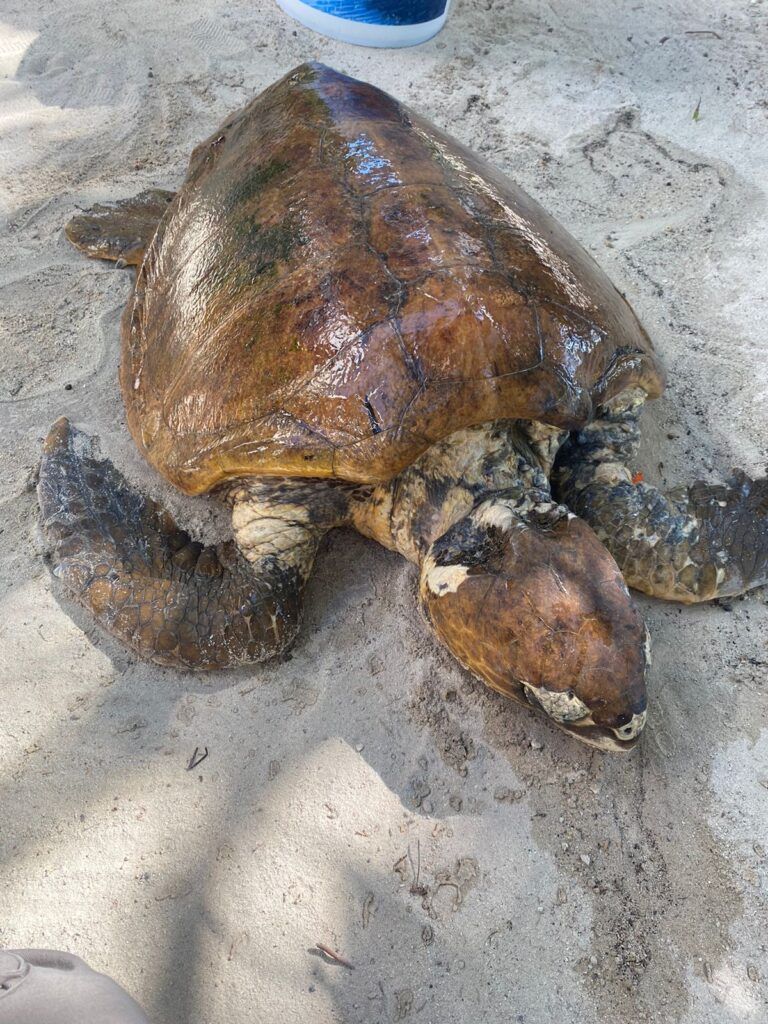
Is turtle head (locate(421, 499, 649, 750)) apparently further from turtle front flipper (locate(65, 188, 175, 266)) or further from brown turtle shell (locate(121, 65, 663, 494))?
turtle front flipper (locate(65, 188, 175, 266))

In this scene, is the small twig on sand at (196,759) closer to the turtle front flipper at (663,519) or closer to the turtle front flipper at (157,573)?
the turtle front flipper at (157,573)

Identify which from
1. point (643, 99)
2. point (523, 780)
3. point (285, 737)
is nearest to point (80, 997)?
point (285, 737)

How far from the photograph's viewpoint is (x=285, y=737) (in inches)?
86.2

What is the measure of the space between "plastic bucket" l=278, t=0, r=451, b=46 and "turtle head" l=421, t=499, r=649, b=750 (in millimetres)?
4244

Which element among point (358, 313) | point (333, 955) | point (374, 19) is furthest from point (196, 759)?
point (374, 19)

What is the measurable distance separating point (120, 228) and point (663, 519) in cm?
286

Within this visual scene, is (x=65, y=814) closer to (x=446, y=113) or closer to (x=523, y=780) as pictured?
(x=523, y=780)

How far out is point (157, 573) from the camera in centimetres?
249

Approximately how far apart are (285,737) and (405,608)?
1.91 feet

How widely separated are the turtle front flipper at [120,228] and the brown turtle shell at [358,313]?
0.79 metres

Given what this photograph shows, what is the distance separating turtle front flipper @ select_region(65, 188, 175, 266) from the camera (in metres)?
3.46

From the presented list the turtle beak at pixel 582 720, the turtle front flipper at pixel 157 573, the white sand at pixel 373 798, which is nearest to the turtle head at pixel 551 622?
the turtle beak at pixel 582 720

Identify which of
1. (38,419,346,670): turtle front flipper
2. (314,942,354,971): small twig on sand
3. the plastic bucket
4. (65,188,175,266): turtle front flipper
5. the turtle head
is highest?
the plastic bucket

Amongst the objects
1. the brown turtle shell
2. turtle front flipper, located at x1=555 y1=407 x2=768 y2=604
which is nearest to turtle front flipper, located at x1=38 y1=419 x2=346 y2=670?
the brown turtle shell
